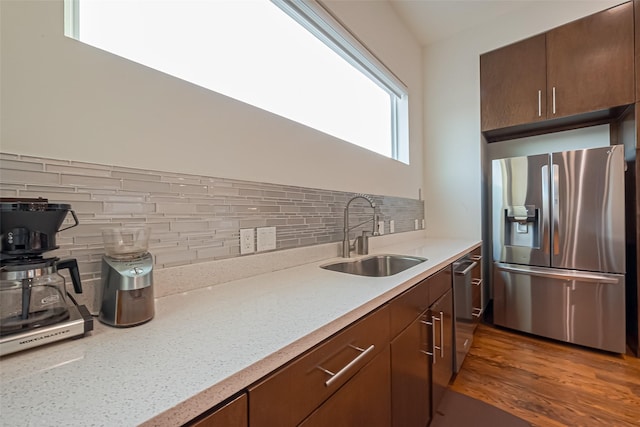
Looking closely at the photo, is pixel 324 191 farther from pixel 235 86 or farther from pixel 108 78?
pixel 108 78

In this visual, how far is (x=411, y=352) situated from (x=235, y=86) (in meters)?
1.39

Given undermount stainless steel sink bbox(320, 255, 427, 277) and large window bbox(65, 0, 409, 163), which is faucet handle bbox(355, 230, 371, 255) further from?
large window bbox(65, 0, 409, 163)

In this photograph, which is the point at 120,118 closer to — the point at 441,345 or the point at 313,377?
the point at 313,377

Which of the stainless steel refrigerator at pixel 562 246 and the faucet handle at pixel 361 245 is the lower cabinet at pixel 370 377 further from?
the stainless steel refrigerator at pixel 562 246

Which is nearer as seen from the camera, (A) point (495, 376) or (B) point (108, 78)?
(B) point (108, 78)

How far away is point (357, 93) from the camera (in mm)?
2115

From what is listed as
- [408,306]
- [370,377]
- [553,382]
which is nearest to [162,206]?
[370,377]

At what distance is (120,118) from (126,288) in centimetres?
51

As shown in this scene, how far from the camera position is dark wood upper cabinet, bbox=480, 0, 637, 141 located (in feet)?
6.37

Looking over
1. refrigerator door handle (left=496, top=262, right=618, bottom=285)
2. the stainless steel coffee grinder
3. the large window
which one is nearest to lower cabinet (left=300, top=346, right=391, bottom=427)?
the stainless steel coffee grinder

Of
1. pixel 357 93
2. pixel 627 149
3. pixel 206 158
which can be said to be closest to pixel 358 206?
pixel 357 93

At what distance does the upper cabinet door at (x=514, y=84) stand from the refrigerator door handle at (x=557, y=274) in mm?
1285

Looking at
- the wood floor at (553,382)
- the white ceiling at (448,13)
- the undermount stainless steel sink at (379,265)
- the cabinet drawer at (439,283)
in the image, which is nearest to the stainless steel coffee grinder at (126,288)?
the undermount stainless steel sink at (379,265)

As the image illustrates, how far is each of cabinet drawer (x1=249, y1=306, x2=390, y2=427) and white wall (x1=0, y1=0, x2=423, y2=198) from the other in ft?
2.42
